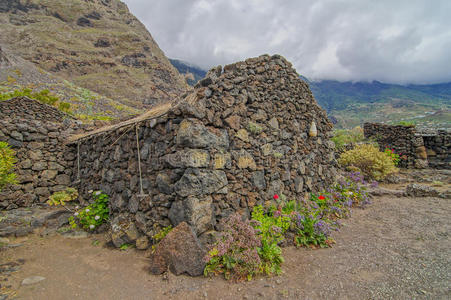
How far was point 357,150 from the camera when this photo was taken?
9828 millimetres

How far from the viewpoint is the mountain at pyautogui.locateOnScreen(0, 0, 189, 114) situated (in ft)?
160

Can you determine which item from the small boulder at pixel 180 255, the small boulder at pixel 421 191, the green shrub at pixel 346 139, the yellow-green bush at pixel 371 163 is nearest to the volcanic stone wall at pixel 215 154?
the small boulder at pixel 180 255

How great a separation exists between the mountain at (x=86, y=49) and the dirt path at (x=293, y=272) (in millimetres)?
43119

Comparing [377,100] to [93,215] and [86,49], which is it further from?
[86,49]

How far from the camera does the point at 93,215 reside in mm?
5039

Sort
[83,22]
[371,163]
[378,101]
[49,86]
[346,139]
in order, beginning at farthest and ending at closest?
[83,22] < [378,101] < [49,86] < [346,139] < [371,163]

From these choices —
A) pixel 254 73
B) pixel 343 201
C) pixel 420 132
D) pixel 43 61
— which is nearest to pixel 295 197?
pixel 343 201

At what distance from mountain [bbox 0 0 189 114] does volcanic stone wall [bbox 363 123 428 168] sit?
129 feet

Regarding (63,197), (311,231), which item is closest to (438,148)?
(311,231)

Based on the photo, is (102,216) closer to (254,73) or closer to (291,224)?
(291,224)

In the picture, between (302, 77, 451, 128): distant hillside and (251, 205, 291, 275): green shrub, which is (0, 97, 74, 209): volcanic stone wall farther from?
(302, 77, 451, 128): distant hillside

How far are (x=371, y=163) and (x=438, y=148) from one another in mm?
5370

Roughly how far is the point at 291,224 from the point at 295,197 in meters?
1.22

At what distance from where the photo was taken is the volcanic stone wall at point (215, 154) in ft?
11.8
